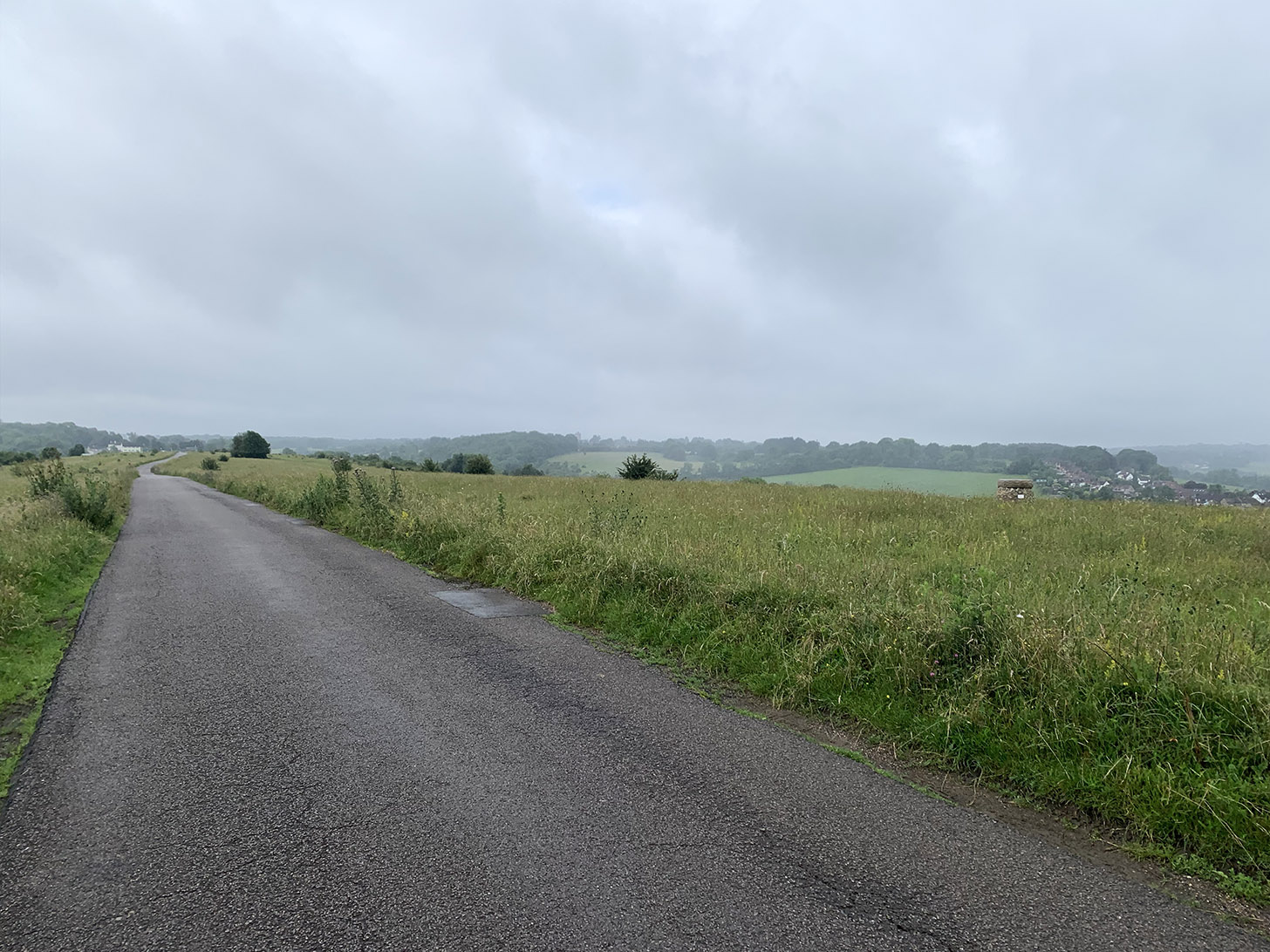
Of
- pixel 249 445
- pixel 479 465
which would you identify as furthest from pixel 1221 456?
pixel 249 445

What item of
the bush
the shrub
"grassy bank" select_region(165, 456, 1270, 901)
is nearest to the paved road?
"grassy bank" select_region(165, 456, 1270, 901)

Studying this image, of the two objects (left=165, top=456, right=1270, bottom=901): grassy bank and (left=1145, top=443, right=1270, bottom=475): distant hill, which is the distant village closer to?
(left=165, top=456, right=1270, bottom=901): grassy bank

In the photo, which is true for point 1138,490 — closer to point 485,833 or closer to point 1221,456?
point 485,833

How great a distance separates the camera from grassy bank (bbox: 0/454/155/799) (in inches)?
192

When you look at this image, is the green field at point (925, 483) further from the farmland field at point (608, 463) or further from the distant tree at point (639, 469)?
the farmland field at point (608, 463)

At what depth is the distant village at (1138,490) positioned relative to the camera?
15.6m

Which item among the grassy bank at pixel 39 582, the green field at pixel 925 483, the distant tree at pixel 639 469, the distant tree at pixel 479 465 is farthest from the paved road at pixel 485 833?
the distant tree at pixel 479 465

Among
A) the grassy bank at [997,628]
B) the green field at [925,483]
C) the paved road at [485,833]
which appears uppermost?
the green field at [925,483]

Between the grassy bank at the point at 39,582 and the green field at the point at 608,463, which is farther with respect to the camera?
the green field at the point at 608,463

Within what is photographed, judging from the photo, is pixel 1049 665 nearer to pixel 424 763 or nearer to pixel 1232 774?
pixel 1232 774

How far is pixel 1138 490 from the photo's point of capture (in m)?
19.8

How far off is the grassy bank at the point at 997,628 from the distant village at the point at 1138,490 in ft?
16.8

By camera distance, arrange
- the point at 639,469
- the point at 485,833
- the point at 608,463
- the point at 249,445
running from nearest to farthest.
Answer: the point at 485,833 → the point at 639,469 → the point at 608,463 → the point at 249,445

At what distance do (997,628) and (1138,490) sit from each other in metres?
20.6
